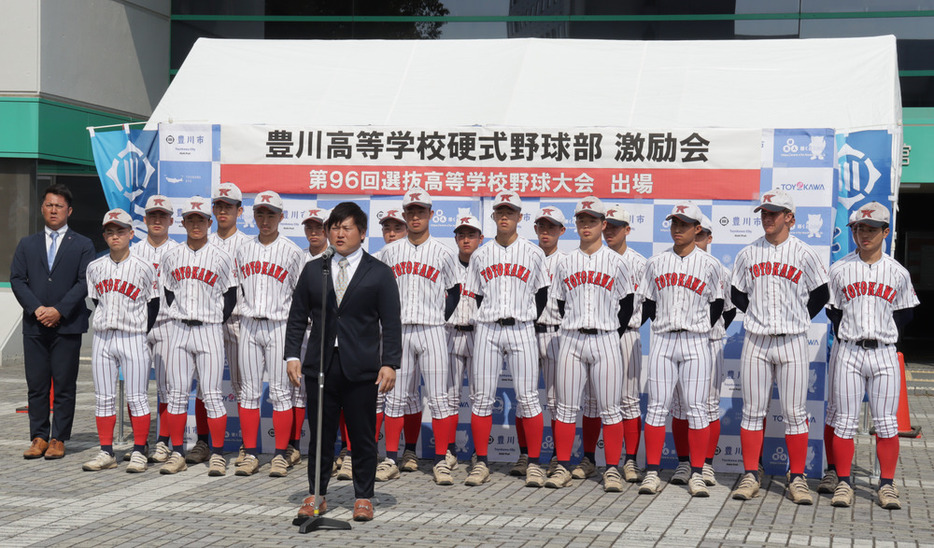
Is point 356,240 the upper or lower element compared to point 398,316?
upper

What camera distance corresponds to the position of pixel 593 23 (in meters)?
18.9

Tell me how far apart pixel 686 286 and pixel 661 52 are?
131 inches

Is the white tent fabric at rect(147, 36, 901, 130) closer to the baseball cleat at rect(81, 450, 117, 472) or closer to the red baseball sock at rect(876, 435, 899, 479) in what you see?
the red baseball sock at rect(876, 435, 899, 479)

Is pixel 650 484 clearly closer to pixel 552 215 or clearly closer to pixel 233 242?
pixel 552 215

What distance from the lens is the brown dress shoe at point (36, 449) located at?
29.6 feet

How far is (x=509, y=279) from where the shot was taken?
8.45m

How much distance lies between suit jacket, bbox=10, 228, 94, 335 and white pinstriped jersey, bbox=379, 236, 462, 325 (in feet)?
9.17

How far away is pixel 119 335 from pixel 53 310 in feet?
2.90

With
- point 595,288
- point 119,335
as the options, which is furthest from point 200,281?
point 595,288

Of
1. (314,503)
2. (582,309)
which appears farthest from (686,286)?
(314,503)

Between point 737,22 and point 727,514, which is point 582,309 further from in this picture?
point 737,22

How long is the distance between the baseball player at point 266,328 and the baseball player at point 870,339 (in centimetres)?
417

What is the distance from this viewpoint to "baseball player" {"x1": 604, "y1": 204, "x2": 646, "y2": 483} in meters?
8.53

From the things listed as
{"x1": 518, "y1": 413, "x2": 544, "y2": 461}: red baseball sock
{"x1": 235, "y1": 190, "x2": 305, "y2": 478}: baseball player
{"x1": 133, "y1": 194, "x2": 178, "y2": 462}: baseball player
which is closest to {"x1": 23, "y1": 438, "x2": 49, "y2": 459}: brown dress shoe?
{"x1": 133, "y1": 194, "x2": 178, "y2": 462}: baseball player
